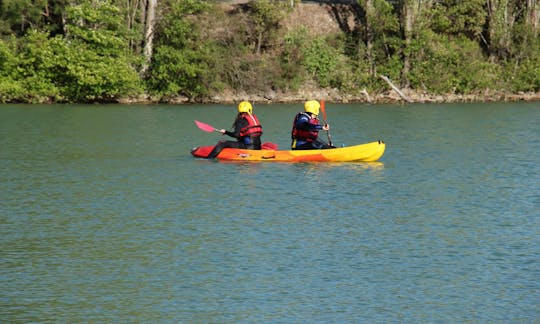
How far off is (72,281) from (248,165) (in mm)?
12281

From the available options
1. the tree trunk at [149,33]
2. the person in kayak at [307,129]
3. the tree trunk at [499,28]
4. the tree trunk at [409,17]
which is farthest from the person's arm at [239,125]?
the tree trunk at [499,28]

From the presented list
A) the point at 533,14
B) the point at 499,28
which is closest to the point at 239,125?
the point at 499,28

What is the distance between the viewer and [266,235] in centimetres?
1661

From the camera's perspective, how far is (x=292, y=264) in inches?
576

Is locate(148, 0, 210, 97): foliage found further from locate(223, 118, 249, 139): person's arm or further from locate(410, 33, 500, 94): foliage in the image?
locate(223, 118, 249, 139): person's arm

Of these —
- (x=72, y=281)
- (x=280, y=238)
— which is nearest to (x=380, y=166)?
(x=280, y=238)

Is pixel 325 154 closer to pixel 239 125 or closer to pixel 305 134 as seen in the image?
pixel 305 134

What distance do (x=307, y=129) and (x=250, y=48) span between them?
30.7 meters

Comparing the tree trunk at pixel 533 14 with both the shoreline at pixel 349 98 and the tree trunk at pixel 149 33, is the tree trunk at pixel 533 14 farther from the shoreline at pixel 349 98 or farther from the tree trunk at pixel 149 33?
the tree trunk at pixel 149 33

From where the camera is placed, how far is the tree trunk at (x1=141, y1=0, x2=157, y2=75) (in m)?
52.7

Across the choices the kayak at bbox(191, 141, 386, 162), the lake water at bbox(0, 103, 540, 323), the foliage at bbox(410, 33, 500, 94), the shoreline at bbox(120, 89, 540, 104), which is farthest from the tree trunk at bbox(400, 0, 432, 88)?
the kayak at bbox(191, 141, 386, 162)

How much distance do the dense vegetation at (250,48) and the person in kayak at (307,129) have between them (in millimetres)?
24999

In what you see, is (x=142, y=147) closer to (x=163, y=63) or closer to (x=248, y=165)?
(x=248, y=165)

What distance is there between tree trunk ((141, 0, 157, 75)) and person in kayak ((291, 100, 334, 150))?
2772 centimetres
